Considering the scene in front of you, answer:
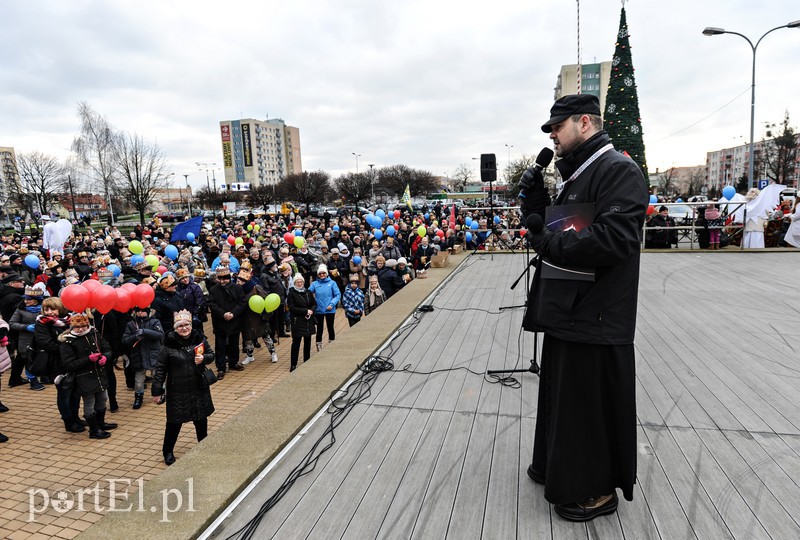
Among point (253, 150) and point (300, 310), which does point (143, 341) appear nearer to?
point (300, 310)

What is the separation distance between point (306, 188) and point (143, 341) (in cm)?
6254

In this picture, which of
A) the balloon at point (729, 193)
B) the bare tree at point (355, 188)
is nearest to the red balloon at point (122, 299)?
the balloon at point (729, 193)

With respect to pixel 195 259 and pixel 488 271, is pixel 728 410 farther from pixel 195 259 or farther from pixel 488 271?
pixel 195 259

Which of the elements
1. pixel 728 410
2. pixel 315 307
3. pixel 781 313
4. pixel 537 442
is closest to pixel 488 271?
pixel 315 307

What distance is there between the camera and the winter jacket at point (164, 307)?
758 centimetres

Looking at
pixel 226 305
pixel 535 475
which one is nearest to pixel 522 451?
pixel 535 475

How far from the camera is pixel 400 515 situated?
2.46 metres

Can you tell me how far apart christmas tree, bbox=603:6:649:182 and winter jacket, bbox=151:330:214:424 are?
2080 cm

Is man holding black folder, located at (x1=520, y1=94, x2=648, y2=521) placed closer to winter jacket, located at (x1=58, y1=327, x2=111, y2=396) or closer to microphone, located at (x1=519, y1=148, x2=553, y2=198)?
microphone, located at (x1=519, y1=148, x2=553, y2=198)

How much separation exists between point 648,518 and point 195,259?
41.7 ft

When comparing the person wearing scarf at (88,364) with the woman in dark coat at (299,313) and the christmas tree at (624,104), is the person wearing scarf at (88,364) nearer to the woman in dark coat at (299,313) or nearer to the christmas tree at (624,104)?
the woman in dark coat at (299,313)

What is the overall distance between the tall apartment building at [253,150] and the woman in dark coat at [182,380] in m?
129

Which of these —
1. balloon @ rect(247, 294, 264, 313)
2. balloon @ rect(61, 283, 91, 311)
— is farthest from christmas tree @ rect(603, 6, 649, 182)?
balloon @ rect(61, 283, 91, 311)

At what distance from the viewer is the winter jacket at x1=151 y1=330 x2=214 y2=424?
4.77m
